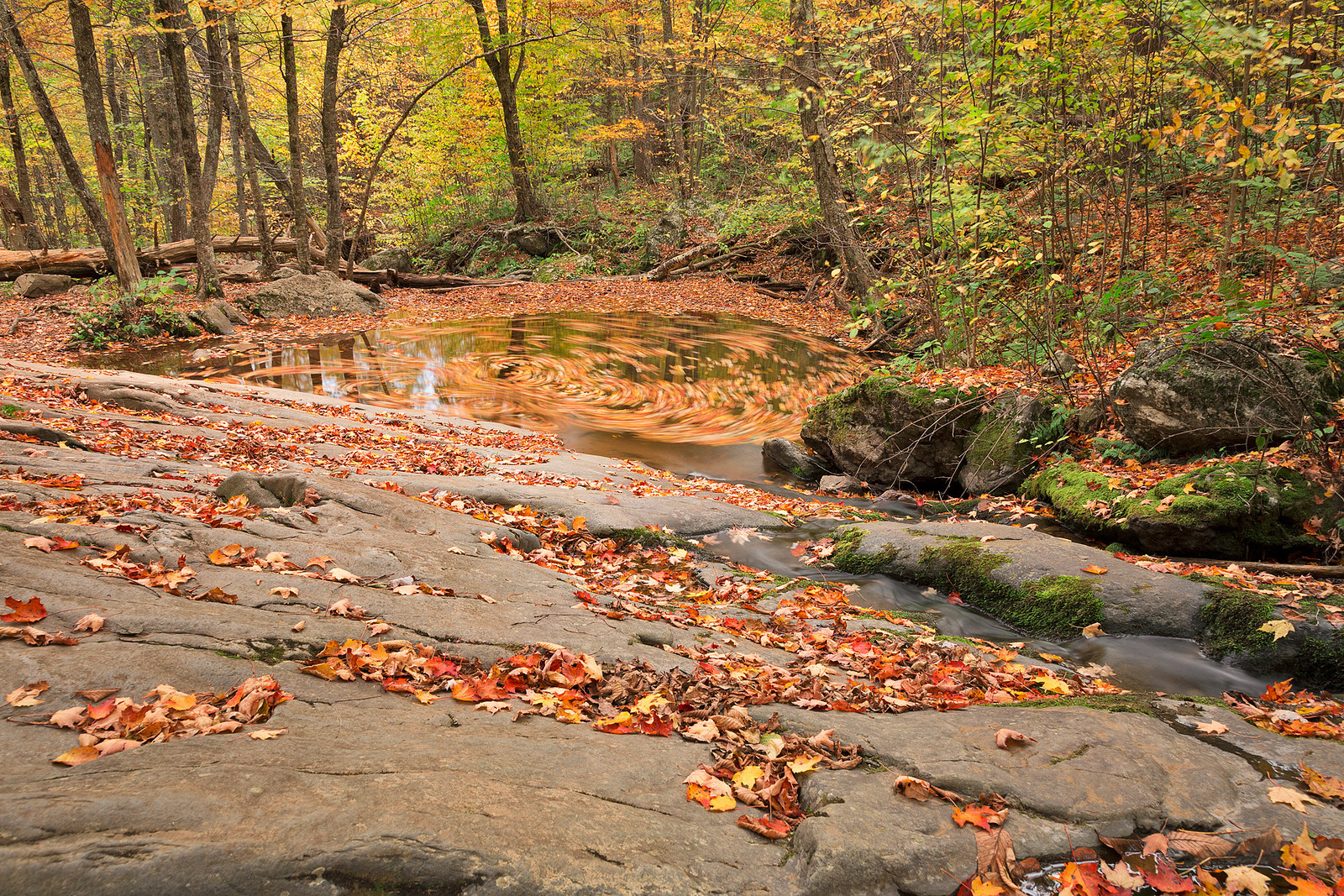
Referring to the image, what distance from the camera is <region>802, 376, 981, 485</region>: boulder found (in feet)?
30.6

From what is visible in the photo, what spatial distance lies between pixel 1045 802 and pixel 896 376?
25.9 ft

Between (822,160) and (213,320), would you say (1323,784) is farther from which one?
(213,320)

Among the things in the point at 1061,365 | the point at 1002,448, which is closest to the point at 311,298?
the point at 1002,448

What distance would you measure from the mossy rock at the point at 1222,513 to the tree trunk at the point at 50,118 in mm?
19675

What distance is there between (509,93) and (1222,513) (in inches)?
1033

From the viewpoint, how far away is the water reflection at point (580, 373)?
511 inches

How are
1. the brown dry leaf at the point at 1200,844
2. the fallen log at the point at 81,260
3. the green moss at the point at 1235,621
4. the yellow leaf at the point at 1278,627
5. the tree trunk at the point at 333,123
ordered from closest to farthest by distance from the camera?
the brown dry leaf at the point at 1200,844
the yellow leaf at the point at 1278,627
the green moss at the point at 1235,621
the tree trunk at the point at 333,123
the fallen log at the point at 81,260

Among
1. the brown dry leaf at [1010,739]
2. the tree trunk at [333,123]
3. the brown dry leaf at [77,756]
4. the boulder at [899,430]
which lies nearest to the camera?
the brown dry leaf at [77,756]

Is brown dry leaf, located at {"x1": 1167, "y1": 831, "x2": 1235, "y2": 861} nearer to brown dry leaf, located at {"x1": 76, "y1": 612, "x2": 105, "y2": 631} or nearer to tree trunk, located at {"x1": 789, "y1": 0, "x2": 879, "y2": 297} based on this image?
brown dry leaf, located at {"x1": 76, "y1": 612, "x2": 105, "y2": 631}

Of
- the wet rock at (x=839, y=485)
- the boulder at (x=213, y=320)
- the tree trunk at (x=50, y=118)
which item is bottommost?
the wet rock at (x=839, y=485)

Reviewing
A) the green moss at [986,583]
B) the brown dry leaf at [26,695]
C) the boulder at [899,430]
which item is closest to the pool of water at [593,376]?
the boulder at [899,430]

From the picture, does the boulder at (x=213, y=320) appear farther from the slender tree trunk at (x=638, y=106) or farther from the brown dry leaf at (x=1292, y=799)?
the brown dry leaf at (x=1292, y=799)

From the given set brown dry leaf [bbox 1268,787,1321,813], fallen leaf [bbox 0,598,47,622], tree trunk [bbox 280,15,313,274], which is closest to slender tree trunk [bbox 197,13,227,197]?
tree trunk [bbox 280,15,313,274]

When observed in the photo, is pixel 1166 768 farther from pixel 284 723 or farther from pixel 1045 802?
pixel 284 723
